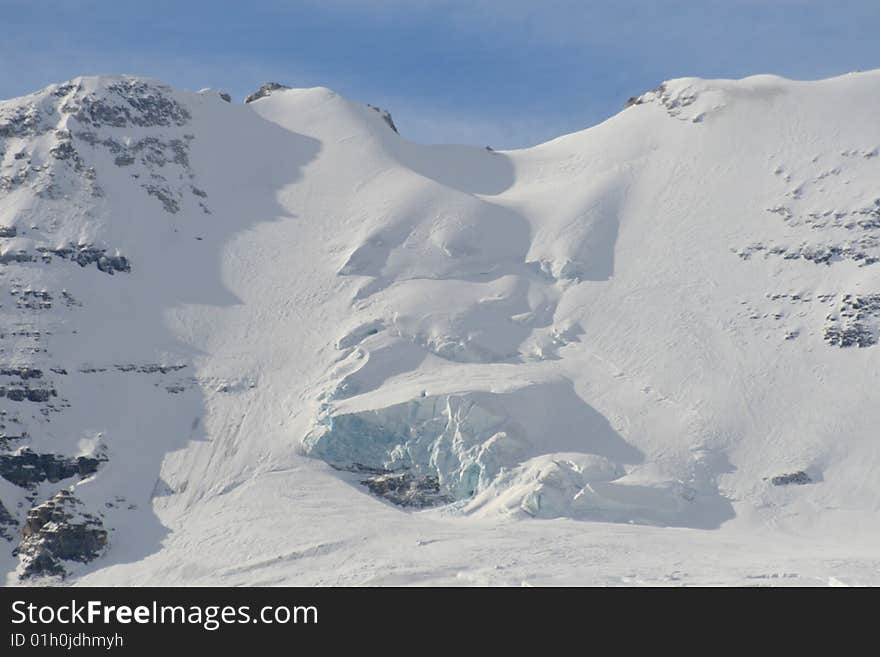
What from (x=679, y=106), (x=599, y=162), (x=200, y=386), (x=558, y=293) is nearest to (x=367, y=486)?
(x=200, y=386)

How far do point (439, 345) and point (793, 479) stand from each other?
35220 mm

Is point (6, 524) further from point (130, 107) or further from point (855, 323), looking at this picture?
point (855, 323)

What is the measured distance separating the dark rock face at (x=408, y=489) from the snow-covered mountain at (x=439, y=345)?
0.80ft

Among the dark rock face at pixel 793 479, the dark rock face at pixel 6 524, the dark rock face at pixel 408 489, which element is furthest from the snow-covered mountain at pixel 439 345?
the dark rock face at pixel 6 524

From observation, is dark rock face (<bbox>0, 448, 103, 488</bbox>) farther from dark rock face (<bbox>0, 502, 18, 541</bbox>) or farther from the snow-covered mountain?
dark rock face (<bbox>0, 502, 18, 541</bbox>)

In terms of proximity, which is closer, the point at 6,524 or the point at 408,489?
the point at 408,489

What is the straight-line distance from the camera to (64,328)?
140m

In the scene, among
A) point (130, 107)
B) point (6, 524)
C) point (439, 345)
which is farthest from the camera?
point (130, 107)

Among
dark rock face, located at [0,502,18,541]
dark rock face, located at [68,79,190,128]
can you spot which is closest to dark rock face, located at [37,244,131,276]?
dark rock face, located at [68,79,190,128]

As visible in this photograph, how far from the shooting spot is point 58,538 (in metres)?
115

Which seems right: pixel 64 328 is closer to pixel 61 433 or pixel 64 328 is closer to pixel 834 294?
pixel 61 433

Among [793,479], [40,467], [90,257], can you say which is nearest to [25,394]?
[40,467]

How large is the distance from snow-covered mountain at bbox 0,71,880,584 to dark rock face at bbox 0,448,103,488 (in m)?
0.29

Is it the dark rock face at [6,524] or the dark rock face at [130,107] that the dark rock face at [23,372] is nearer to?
the dark rock face at [6,524]
